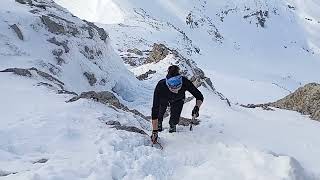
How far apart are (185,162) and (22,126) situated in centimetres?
375

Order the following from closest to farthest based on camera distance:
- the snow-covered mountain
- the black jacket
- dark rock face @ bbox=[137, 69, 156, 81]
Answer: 1. the snow-covered mountain
2. the black jacket
3. dark rock face @ bbox=[137, 69, 156, 81]

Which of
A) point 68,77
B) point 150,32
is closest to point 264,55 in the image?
point 150,32

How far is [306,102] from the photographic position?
20.8 meters

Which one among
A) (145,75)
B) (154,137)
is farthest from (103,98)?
(145,75)

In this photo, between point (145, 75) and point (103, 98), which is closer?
point (103, 98)

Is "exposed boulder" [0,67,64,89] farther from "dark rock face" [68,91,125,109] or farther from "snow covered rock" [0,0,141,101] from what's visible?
"dark rock face" [68,91,125,109]

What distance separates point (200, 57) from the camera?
90.6 metres

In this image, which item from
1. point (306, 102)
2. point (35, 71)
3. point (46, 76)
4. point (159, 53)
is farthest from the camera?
point (159, 53)

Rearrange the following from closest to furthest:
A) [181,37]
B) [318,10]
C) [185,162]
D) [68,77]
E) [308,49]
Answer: [185,162], [68,77], [181,37], [308,49], [318,10]

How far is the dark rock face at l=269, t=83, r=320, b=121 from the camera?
2016cm

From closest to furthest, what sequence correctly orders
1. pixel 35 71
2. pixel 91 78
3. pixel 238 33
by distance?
pixel 35 71, pixel 91 78, pixel 238 33

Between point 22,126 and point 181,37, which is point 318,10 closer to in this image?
point 181,37

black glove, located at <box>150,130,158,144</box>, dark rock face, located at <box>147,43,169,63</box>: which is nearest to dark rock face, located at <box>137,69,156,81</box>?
dark rock face, located at <box>147,43,169,63</box>

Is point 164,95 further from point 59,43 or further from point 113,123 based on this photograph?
point 59,43
